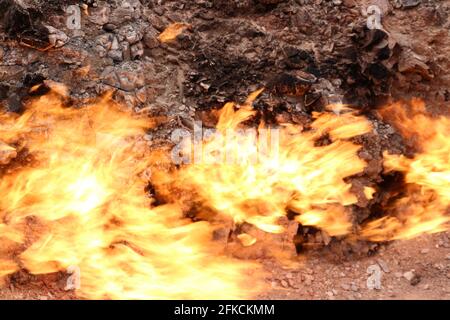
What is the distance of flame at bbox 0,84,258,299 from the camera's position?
412 centimetres

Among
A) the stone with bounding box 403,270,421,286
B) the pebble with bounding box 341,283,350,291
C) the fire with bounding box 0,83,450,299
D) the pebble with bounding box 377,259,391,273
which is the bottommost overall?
the pebble with bounding box 341,283,350,291

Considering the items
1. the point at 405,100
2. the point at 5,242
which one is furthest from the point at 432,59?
the point at 5,242

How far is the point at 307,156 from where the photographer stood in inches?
193

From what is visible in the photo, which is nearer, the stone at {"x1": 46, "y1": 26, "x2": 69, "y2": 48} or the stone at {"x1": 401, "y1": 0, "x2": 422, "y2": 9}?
the stone at {"x1": 46, "y1": 26, "x2": 69, "y2": 48}

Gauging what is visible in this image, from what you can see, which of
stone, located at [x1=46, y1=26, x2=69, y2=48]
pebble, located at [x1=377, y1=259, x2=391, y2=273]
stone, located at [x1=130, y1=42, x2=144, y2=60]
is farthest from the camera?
stone, located at [x1=130, y1=42, x2=144, y2=60]

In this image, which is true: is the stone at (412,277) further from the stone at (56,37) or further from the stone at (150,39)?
the stone at (56,37)

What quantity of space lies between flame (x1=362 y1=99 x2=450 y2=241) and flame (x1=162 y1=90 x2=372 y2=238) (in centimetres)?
35

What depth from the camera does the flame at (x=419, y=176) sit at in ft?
15.7

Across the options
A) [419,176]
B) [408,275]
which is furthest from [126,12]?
[408,275]

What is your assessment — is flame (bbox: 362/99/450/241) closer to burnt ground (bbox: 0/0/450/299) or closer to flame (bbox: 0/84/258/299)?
burnt ground (bbox: 0/0/450/299)

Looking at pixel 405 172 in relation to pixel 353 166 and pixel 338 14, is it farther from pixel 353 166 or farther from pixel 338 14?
pixel 338 14

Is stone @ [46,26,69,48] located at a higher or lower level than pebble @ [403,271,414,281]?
higher

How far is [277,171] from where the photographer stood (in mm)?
4770

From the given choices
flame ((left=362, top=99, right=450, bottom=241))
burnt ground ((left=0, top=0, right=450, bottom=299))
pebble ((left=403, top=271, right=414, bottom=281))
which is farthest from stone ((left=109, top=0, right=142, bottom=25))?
pebble ((left=403, top=271, right=414, bottom=281))
